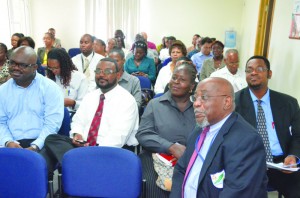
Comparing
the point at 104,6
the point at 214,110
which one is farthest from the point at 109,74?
the point at 104,6

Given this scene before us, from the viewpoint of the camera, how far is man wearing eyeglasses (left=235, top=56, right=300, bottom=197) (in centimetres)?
236

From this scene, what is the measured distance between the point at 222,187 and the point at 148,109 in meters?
1.19

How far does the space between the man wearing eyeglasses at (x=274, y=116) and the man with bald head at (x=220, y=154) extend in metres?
0.89

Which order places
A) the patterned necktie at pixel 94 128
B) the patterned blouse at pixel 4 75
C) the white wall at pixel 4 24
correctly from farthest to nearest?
the white wall at pixel 4 24, the patterned blouse at pixel 4 75, the patterned necktie at pixel 94 128

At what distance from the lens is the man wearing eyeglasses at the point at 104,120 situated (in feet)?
8.50

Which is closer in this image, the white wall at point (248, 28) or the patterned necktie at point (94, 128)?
the patterned necktie at point (94, 128)

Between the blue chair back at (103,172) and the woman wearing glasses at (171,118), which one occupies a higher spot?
the woman wearing glasses at (171,118)

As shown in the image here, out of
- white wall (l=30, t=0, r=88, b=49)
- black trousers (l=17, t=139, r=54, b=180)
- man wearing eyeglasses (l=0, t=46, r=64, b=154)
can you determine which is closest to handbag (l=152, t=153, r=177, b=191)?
black trousers (l=17, t=139, r=54, b=180)

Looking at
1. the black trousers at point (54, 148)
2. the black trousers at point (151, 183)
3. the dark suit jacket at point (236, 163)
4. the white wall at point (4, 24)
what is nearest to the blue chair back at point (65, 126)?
the black trousers at point (54, 148)

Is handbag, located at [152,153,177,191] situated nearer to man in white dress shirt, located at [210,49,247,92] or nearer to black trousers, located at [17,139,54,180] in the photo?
black trousers, located at [17,139,54,180]

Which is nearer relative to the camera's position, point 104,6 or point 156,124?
point 156,124

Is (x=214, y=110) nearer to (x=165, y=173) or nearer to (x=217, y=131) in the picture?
(x=217, y=131)

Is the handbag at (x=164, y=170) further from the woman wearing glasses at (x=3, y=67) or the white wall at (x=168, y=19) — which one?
the white wall at (x=168, y=19)

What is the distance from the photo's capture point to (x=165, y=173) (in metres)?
2.13
